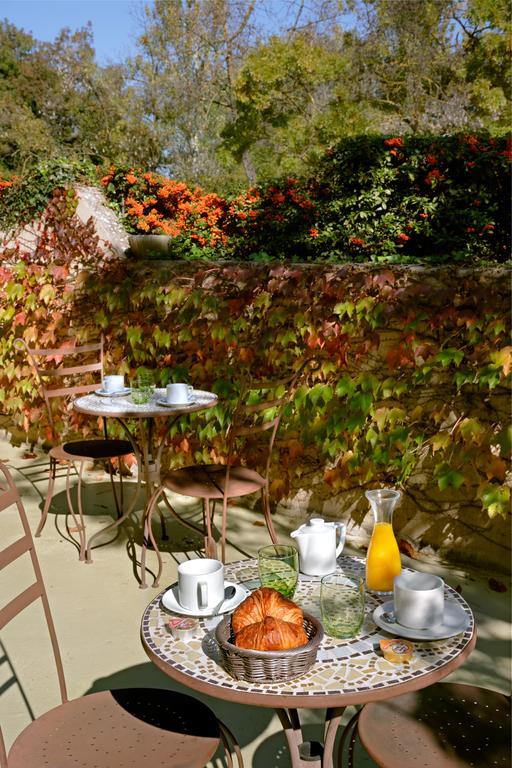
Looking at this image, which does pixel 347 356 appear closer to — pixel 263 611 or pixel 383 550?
pixel 383 550

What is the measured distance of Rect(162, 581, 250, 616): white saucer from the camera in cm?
154

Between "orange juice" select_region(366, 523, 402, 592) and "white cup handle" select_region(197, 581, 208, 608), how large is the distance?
0.41 m

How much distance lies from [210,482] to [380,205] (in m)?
4.91

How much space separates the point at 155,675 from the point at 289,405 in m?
1.75

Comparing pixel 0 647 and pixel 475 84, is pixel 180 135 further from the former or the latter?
pixel 0 647

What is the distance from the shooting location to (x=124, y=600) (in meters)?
3.21

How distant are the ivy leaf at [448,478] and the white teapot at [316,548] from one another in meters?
1.81

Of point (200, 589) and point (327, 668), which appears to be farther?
point (200, 589)

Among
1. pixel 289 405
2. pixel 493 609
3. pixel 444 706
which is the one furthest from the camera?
pixel 289 405

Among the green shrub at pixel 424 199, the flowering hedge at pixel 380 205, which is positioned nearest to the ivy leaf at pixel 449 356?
the flowering hedge at pixel 380 205

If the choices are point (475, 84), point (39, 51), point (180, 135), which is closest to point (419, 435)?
point (475, 84)

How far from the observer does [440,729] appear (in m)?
1.49

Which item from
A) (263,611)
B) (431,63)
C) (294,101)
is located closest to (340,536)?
(263,611)

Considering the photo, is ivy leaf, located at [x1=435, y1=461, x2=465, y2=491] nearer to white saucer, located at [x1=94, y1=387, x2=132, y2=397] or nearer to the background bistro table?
white saucer, located at [x1=94, y1=387, x2=132, y2=397]
